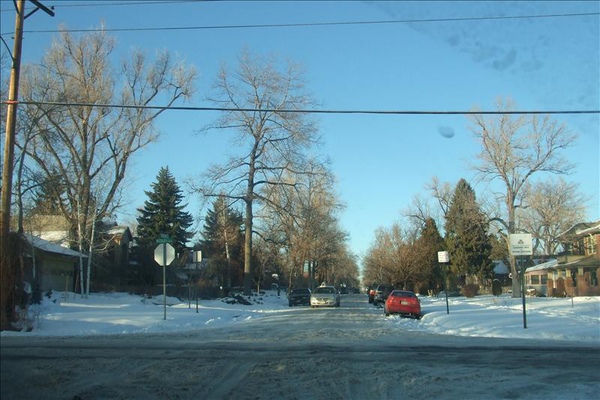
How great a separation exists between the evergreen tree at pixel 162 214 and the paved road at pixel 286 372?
5226 centimetres

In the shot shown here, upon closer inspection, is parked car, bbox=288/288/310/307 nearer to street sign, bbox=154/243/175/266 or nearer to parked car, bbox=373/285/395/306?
parked car, bbox=373/285/395/306

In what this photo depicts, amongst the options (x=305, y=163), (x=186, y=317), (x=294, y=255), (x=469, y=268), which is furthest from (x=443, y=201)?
(x=186, y=317)

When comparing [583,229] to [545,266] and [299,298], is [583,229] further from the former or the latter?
[299,298]

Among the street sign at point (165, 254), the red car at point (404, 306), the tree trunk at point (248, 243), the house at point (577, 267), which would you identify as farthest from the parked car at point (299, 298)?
the street sign at point (165, 254)

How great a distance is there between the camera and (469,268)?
228 ft

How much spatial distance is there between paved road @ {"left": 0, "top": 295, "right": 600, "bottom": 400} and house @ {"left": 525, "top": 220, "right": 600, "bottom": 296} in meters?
39.2

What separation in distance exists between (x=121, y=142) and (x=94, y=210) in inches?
371

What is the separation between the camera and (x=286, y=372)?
31.6ft

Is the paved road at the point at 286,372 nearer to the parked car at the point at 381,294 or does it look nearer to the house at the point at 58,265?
the house at the point at 58,265

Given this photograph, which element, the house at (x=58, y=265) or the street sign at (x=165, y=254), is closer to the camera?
the street sign at (x=165, y=254)

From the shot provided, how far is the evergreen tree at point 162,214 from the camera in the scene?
64312mm

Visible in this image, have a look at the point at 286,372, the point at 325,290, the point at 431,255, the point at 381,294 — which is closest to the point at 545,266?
the point at 431,255

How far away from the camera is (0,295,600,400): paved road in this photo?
727cm

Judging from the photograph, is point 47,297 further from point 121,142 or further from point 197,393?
point 197,393
